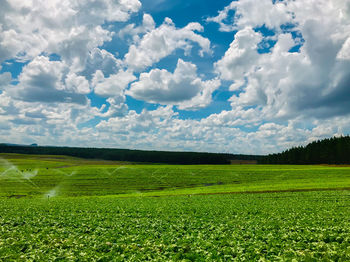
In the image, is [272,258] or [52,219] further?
[52,219]

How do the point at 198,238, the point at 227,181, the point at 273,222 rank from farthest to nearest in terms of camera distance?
the point at 227,181, the point at 273,222, the point at 198,238

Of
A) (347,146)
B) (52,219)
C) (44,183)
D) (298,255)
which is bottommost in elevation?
(44,183)

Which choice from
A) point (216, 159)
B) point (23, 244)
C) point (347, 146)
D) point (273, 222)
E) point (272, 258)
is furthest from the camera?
point (216, 159)

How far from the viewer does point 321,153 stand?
5536 inches

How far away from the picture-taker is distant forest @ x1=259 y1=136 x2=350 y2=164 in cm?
13038

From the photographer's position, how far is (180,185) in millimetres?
73312

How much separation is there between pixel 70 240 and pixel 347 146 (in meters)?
151

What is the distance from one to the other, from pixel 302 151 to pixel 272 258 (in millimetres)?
166112

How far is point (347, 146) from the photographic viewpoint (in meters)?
128

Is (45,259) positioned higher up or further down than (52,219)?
higher up

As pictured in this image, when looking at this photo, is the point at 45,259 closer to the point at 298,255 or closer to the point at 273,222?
the point at 298,255

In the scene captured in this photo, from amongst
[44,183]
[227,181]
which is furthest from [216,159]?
[44,183]

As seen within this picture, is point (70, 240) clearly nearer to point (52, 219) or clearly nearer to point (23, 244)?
point (23, 244)

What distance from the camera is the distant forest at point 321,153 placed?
13038 cm
